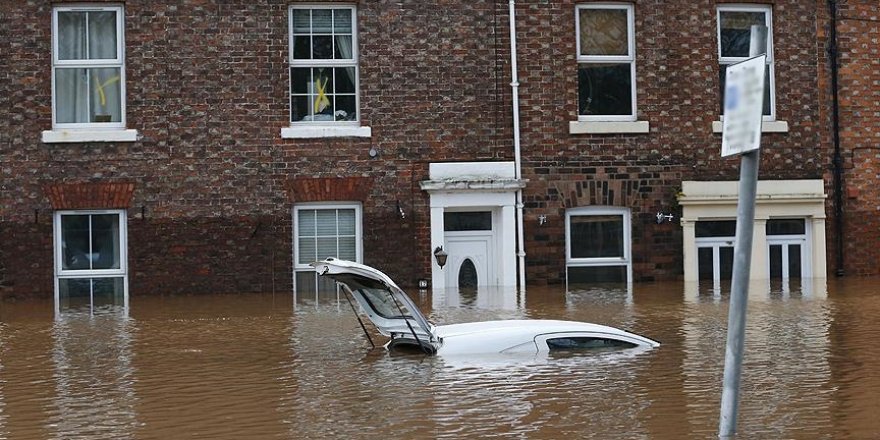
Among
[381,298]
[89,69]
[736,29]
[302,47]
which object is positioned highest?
[736,29]

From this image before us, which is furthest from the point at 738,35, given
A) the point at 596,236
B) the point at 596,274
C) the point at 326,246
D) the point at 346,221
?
the point at 326,246

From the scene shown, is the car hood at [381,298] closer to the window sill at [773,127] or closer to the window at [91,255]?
the window at [91,255]

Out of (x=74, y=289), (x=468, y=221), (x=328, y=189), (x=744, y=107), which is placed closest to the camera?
(x=744, y=107)

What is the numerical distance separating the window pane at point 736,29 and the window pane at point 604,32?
6.05 feet

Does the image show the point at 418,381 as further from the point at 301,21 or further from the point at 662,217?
the point at 662,217

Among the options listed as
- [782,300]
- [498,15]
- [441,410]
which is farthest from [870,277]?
[441,410]

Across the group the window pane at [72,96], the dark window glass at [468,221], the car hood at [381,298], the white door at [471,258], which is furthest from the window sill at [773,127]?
the car hood at [381,298]

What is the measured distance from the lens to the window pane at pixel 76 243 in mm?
22609

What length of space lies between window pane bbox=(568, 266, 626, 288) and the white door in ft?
4.56

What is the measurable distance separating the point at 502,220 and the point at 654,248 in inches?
110

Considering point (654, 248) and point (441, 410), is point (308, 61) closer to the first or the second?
point (654, 248)

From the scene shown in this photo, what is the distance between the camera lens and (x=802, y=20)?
79.0 feet

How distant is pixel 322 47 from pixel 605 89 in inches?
199

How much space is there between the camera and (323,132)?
22.7 m
